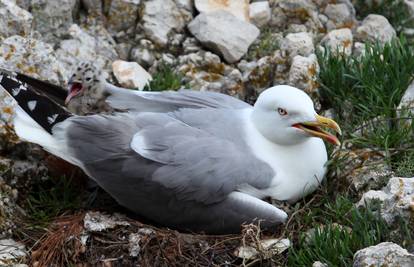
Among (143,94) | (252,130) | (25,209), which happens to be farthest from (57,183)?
(252,130)

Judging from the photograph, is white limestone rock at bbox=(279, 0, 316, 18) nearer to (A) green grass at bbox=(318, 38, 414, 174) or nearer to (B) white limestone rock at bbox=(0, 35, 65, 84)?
(A) green grass at bbox=(318, 38, 414, 174)

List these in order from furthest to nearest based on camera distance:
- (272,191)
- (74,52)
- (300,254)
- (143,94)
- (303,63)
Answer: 1. (74,52)
2. (303,63)
3. (143,94)
4. (272,191)
5. (300,254)

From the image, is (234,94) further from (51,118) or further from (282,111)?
(51,118)

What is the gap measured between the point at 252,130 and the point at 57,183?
4.24 ft

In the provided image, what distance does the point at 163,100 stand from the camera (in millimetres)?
5691

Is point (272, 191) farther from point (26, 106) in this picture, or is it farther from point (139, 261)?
point (26, 106)

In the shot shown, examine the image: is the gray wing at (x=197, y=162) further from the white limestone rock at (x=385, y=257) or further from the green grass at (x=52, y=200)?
the white limestone rock at (x=385, y=257)

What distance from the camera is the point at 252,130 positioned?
5.55m

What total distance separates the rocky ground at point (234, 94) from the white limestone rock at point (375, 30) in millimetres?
12

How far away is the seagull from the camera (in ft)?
17.2

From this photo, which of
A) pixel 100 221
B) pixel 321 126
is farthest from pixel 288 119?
pixel 100 221

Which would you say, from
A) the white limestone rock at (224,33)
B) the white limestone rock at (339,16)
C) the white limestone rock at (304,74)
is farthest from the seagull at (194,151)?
the white limestone rock at (339,16)

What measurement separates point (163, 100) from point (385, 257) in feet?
6.21

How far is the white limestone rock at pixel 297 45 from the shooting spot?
6.73 metres
